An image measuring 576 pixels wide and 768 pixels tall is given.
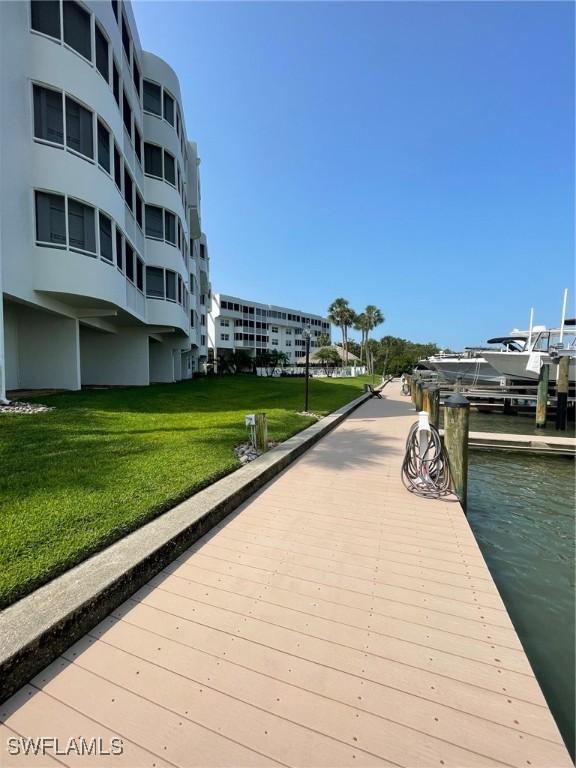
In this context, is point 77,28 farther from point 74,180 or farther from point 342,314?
point 342,314

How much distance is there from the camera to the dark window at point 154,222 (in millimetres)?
18641

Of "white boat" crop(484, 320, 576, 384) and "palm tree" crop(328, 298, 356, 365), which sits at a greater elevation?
"palm tree" crop(328, 298, 356, 365)

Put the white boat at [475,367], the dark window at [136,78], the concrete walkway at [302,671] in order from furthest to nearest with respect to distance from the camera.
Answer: the white boat at [475,367], the dark window at [136,78], the concrete walkway at [302,671]

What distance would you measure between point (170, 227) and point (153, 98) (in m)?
5.90

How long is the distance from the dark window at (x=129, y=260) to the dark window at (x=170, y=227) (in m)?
3.70

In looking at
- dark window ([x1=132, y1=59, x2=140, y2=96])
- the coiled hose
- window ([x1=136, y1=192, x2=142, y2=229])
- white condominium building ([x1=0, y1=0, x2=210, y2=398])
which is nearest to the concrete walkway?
the coiled hose

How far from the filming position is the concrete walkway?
183 cm

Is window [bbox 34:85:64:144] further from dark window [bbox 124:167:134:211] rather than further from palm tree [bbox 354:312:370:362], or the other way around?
palm tree [bbox 354:312:370:362]

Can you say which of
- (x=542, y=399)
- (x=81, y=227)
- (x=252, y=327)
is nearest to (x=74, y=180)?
(x=81, y=227)

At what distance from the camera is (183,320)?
2150cm

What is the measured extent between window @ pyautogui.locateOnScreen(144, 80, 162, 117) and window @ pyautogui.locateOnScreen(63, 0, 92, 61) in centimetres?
672

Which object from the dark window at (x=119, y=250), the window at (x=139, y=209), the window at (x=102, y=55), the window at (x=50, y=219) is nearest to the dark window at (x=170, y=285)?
the window at (x=139, y=209)

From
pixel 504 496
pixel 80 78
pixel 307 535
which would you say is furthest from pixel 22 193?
pixel 504 496

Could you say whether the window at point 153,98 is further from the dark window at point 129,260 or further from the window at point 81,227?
the window at point 81,227
